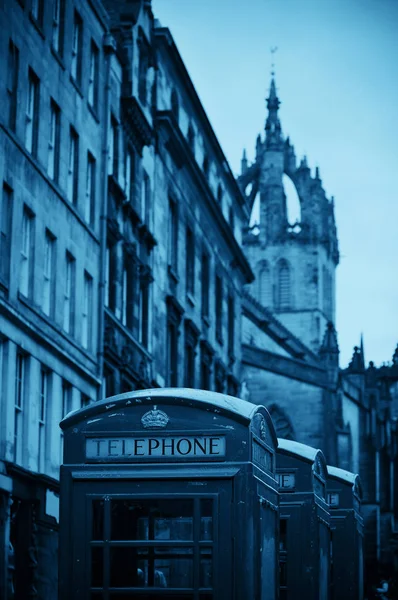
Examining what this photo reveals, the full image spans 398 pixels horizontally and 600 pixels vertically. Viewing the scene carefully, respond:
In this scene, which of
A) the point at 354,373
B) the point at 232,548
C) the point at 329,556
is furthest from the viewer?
the point at 354,373

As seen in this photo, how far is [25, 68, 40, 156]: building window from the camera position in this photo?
27.7 meters

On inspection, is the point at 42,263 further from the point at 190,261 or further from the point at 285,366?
the point at 285,366

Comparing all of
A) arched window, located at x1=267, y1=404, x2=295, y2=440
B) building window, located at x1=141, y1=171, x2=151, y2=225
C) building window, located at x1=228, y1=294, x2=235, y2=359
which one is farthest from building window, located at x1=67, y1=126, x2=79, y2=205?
arched window, located at x1=267, y1=404, x2=295, y2=440

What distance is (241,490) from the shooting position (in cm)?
1200

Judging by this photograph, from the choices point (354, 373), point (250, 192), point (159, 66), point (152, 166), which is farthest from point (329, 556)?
point (250, 192)

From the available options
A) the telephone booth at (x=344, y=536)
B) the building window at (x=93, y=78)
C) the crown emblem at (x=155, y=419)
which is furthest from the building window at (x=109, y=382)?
the crown emblem at (x=155, y=419)

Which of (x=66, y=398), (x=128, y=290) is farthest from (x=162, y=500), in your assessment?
(x=128, y=290)

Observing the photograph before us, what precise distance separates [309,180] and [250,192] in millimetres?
5028

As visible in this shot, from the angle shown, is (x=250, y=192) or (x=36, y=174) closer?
(x=36, y=174)

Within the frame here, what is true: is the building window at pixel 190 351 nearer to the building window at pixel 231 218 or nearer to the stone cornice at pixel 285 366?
the building window at pixel 231 218

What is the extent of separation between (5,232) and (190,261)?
18369mm

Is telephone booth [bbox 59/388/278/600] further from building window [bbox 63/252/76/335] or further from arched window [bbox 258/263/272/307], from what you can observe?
arched window [bbox 258/263/272/307]

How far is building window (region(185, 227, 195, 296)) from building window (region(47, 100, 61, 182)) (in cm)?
1388

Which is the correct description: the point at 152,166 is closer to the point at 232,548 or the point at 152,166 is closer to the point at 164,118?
the point at 164,118
